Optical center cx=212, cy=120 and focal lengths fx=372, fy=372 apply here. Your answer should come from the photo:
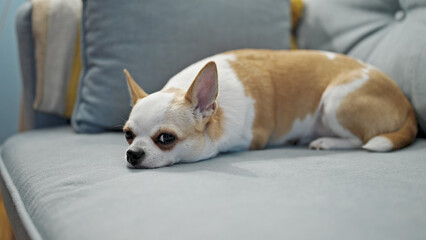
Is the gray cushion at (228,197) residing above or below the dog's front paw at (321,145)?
above


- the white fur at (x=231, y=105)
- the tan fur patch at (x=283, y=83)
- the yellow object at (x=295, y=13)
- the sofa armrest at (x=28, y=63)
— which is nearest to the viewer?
the white fur at (x=231, y=105)

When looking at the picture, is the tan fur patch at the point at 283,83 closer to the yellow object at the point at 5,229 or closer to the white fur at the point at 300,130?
the white fur at the point at 300,130

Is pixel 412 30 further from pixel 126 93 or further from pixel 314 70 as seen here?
pixel 126 93

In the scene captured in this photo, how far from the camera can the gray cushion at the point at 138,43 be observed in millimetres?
1663

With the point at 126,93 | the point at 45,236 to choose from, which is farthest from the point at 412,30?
the point at 45,236

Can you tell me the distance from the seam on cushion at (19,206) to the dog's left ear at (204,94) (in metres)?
0.59

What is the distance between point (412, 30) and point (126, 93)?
127cm

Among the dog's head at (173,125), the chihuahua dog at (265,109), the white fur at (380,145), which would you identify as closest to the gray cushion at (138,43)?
the chihuahua dog at (265,109)

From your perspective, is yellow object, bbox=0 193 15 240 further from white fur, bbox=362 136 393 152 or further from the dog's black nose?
white fur, bbox=362 136 393 152

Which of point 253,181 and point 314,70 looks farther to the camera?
point 314,70

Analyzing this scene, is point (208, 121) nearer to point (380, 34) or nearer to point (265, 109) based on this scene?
point (265, 109)

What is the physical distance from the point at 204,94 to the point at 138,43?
1.77 feet

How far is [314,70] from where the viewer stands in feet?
5.30

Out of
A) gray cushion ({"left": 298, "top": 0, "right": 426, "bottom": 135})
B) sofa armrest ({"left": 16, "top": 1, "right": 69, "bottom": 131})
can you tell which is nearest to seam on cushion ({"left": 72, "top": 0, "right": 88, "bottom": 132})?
sofa armrest ({"left": 16, "top": 1, "right": 69, "bottom": 131})
